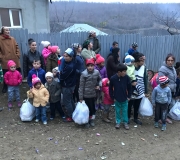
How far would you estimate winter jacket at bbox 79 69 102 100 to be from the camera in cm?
429

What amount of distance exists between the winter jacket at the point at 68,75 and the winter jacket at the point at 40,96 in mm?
454

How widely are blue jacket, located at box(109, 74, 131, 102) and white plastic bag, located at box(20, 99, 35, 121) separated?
196cm

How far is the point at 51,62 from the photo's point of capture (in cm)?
529

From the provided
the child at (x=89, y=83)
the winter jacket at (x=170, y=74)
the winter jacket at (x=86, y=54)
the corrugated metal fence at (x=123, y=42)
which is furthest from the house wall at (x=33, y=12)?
the winter jacket at (x=170, y=74)

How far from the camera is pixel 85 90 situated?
4344mm

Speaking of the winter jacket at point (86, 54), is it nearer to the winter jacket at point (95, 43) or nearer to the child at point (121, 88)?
the winter jacket at point (95, 43)

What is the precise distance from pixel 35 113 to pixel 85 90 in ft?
4.85

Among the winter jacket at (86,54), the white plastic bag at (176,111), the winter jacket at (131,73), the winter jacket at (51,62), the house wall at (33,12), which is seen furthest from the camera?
the house wall at (33,12)

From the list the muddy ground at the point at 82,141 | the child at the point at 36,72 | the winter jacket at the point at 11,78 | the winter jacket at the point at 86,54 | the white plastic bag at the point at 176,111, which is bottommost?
the muddy ground at the point at 82,141

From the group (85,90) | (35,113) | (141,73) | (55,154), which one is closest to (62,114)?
(35,113)

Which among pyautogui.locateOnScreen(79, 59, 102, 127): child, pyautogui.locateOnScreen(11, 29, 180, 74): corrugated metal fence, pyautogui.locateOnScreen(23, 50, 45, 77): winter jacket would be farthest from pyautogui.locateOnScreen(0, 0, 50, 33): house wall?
pyautogui.locateOnScreen(79, 59, 102, 127): child

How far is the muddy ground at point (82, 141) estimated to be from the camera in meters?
3.57

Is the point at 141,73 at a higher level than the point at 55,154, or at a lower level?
higher

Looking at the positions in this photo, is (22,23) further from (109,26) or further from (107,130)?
(109,26)
